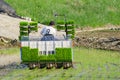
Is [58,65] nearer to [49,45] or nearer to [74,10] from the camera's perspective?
[49,45]

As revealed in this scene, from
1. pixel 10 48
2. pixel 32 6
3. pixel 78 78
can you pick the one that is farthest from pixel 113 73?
pixel 32 6

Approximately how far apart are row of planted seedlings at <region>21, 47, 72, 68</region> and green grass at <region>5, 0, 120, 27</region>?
46789 mm

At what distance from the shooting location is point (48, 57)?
1216 inches

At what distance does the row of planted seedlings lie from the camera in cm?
3066

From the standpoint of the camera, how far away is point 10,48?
160 feet

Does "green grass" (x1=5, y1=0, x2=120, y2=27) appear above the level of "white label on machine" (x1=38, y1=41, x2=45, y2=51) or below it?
above

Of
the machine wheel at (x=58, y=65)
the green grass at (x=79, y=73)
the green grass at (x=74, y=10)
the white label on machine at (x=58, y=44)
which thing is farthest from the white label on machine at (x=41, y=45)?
the green grass at (x=74, y=10)

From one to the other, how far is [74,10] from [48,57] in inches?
2159

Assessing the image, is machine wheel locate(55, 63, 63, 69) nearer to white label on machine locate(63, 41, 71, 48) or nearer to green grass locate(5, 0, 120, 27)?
white label on machine locate(63, 41, 71, 48)

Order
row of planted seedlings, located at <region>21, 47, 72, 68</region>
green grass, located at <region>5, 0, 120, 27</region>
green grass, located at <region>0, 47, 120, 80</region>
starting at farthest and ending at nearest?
green grass, located at <region>5, 0, 120, 27</region>
row of planted seedlings, located at <region>21, 47, 72, 68</region>
green grass, located at <region>0, 47, 120, 80</region>

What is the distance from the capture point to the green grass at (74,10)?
265 ft

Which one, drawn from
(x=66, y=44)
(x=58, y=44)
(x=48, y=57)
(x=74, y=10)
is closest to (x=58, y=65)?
(x=48, y=57)

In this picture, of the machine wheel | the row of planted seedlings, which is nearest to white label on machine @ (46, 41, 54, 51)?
the row of planted seedlings

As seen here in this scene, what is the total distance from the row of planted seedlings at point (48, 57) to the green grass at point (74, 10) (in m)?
46.8
